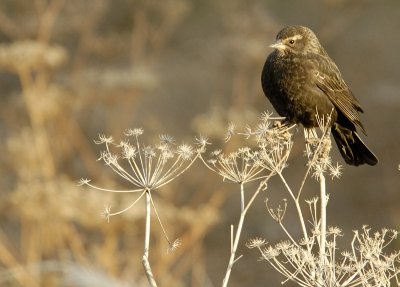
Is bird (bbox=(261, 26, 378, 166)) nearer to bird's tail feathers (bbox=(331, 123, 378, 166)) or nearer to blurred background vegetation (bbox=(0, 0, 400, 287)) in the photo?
bird's tail feathers (bbox=(331, 123, 378, 166))

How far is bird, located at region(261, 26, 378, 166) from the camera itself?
19.3 feet

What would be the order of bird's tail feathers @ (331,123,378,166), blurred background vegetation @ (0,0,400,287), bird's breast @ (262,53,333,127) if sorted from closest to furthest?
bird's breast @ (262,53,333,127), bird's tail feathers @ (331,123,378,166), blurred background vegetation @ (0,0,400,287)

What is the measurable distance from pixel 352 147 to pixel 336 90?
1.11 ft

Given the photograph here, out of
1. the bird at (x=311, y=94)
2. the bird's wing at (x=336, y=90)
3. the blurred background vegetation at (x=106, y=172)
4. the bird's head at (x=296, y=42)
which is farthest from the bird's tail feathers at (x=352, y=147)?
the blurred background vegetation at (x=106, y=172)

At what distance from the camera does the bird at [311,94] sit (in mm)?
5875

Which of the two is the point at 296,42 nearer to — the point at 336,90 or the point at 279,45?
the point at 279,45

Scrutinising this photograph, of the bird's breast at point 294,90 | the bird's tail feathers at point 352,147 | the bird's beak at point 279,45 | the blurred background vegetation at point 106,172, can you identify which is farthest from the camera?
the blurred background vegetation at point 106,172

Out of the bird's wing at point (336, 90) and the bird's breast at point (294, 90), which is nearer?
the bird's breast at point (294, 90)

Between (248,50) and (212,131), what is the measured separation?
1041 mm

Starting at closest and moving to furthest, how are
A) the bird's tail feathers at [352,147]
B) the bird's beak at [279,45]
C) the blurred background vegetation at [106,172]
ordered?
the bird's tail feathers at [352,147] → the bird's beak at [279,45] → the blurred background vegetation at [106,172]

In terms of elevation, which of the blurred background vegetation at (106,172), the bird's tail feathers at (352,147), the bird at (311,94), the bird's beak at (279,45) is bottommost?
the bird's tail feathers at (352,147)

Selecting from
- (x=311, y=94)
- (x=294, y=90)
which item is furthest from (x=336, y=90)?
(x=294, y=90)

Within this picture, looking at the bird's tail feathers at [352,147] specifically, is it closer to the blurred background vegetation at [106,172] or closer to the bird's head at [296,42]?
the bird's head at [296,42]

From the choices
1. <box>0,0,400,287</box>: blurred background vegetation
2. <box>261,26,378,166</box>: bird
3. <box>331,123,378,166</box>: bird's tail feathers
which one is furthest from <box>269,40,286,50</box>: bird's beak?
<box>0,0,400,287</box>: blurred background vegetation
